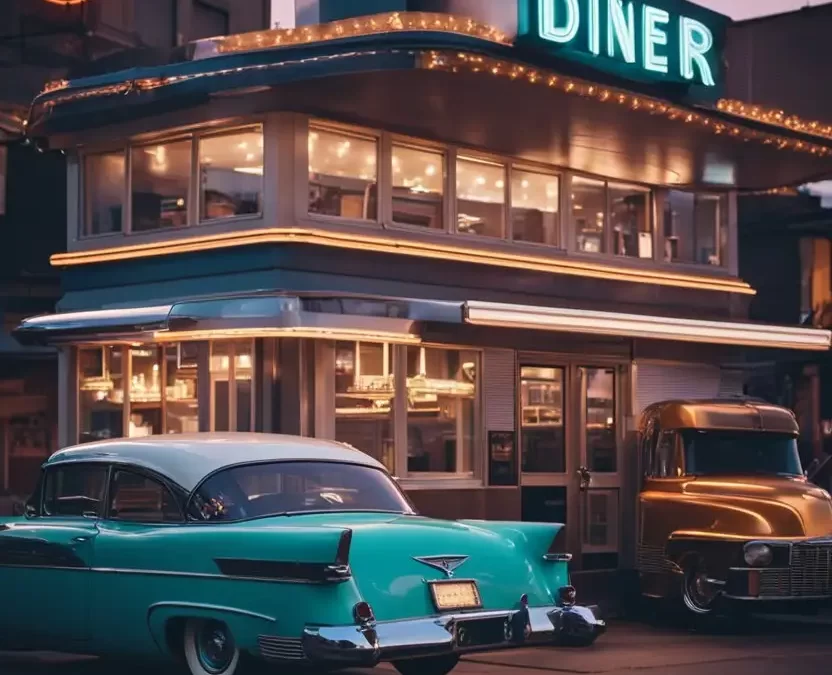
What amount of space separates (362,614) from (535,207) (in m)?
11.1

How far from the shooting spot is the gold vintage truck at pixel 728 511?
48.5 feet

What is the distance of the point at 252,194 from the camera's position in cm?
1658

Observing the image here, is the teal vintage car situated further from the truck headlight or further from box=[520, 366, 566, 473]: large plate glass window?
box=[520, 366, 566, 473]: large plate glass window

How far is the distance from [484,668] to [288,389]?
531cm

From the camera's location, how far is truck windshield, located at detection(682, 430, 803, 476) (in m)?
16.4

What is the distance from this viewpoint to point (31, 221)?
80.4 feet

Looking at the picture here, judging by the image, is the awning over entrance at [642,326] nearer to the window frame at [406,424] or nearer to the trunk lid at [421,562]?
the window frame at [406,424]

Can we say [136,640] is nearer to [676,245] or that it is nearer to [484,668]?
[484,668]

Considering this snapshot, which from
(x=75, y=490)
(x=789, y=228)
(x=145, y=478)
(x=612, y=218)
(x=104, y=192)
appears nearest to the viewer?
(x=145, y=478)

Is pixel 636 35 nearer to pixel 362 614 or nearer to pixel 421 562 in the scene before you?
pixel 421 562

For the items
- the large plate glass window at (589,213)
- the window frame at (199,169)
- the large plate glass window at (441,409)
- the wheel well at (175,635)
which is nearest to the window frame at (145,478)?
the wheel well at (175,635)

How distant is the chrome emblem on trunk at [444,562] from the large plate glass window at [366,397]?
750 centimetres

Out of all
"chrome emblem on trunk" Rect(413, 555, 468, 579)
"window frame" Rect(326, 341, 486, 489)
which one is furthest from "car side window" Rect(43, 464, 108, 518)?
"window frame" Rect(326, 341, 486, 489)

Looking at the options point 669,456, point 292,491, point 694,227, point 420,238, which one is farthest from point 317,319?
point 694,227
